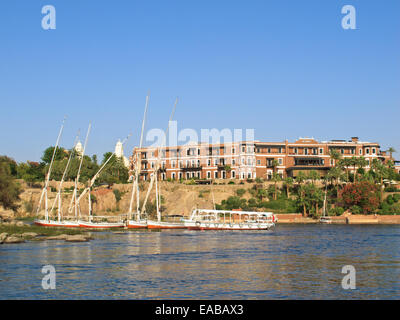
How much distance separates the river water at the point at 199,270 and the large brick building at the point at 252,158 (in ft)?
269

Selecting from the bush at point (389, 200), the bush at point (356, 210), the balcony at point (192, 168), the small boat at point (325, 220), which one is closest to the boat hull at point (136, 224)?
the small boat at point (325, 220)

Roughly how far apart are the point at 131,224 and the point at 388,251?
54796mm

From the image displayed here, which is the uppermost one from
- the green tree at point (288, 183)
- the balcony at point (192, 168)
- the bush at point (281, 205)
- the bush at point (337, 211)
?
the balcony at point (192, 168)

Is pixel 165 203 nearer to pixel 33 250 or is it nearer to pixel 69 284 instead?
pixel 33 250

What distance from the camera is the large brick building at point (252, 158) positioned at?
494 ft

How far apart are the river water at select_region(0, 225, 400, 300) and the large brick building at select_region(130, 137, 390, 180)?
269 ft

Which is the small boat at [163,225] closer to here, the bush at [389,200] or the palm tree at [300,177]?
the palm tree at [300,177]

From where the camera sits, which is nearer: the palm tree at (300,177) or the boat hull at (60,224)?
the boat hull at (60,224)

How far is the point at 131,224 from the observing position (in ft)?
334

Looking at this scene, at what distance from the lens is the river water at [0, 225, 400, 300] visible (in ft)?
112

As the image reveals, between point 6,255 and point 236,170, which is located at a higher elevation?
point 236,170

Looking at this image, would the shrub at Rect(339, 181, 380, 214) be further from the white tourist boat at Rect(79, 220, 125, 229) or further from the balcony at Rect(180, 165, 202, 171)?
the white tourist boat at Rect(79, 220, 125, 229)

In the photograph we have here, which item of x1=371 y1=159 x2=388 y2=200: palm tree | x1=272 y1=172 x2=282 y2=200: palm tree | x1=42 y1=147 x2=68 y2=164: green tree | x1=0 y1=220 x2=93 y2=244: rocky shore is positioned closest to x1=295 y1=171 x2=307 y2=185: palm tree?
x1=272 y1=172 x2=282 y2=200: palm tree
